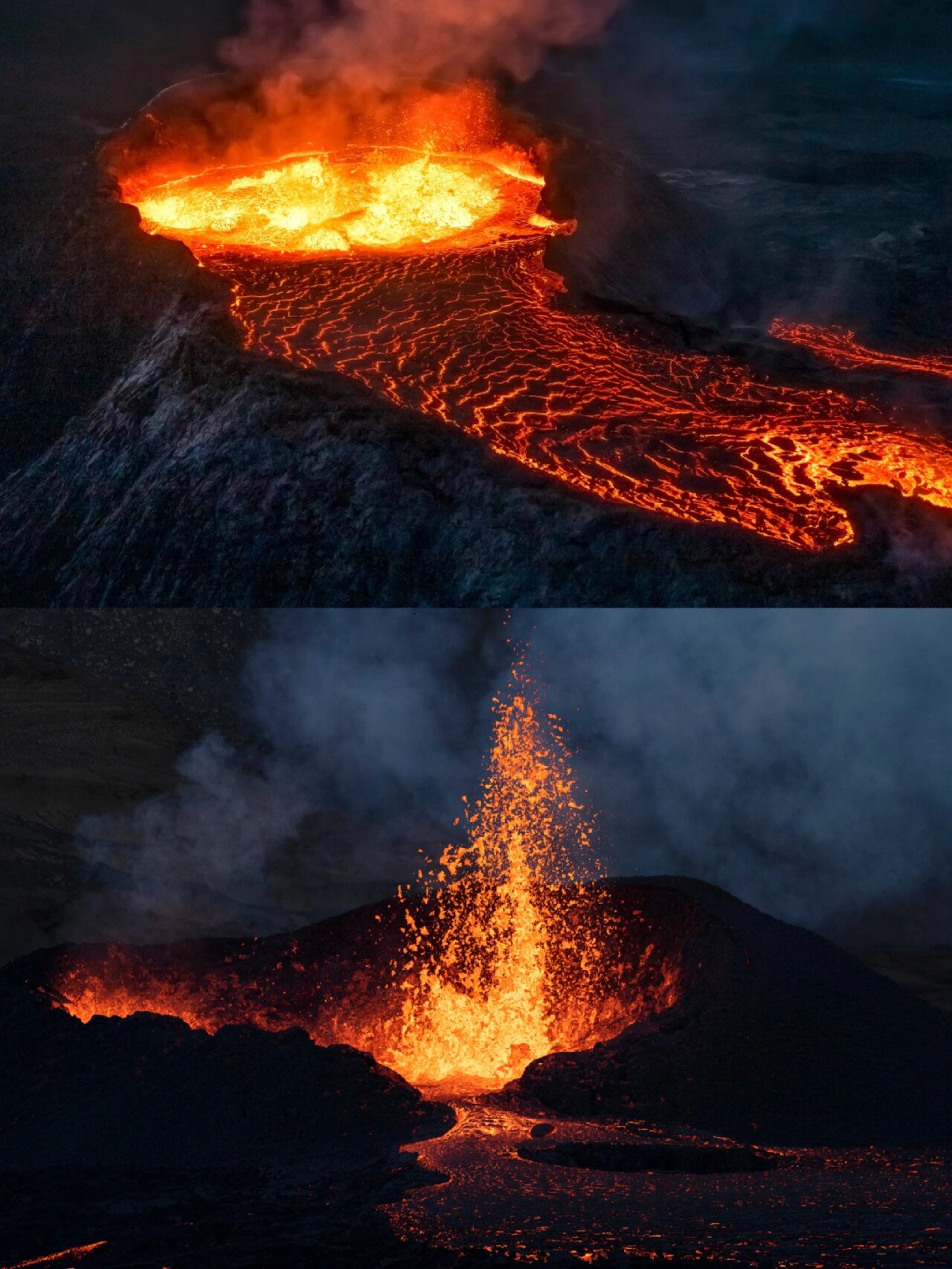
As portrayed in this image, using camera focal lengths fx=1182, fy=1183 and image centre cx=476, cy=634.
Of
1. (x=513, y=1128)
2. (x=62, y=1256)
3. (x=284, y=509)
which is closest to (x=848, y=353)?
(x=284, y=509)

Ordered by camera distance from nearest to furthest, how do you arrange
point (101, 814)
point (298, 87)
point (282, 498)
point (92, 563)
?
1. point (282, 498)
2. point (92, 563)
3. point (101, 814)
4. point (298, 87)

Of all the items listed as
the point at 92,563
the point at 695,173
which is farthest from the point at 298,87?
the point at 92,563

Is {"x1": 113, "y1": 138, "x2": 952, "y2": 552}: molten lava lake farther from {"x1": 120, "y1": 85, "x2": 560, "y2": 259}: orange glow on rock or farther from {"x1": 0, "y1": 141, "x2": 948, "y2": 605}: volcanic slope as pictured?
{"x1": 0, "y1": 141, "x2": 948, "y2": 605}: volcanic slope

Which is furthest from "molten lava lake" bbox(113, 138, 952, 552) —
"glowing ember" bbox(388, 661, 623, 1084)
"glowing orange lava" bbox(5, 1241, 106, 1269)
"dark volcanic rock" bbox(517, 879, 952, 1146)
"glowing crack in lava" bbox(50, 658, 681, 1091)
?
"glowing orange lava" bbox(5, 1241, 106, 1269)

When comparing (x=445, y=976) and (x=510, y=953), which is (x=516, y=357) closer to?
(x=510, y=953)

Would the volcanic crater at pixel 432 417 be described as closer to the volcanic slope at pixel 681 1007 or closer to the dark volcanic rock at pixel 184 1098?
the volcanic slope at pixel 681 1007

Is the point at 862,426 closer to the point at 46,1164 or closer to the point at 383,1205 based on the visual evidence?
the point at 383,1205

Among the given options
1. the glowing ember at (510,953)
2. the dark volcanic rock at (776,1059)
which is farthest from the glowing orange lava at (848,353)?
the dark volcanic rock at (776,1059)
